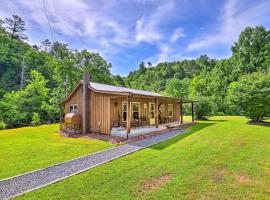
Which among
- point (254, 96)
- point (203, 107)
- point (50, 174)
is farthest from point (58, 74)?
point (254, 96)

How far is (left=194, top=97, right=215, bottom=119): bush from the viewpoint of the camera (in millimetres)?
20500

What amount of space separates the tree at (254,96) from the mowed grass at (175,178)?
960 cm

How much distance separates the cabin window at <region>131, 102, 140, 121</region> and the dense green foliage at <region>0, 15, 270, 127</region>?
392 inches

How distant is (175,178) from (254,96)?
535 inches

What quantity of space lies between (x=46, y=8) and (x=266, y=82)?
16.9 m

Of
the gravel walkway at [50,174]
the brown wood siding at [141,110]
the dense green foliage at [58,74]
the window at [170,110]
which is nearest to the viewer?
the gravel walkway at [50,174]

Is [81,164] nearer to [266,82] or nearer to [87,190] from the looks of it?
[87,190]

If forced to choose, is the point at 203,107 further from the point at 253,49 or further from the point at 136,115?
the point at 253,49

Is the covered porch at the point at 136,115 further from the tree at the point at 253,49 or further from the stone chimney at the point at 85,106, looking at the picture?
→ the tree at the point at 253,49

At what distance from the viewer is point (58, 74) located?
2750 cm

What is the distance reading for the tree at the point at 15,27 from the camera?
1592 inches

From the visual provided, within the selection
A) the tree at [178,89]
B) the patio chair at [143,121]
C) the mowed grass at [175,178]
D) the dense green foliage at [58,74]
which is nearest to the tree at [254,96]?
the dense green foliage at [58,74]

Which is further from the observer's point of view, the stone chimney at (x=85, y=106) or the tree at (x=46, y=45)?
the tree at (x=46, y=45)

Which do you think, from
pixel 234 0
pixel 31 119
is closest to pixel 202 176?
pixel 234 0
